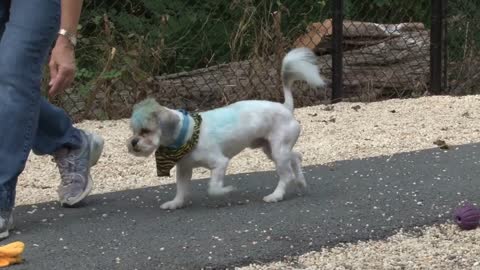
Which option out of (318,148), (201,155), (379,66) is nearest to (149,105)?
(201,155)

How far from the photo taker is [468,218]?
12.4ft

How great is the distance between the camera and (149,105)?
3801 mm

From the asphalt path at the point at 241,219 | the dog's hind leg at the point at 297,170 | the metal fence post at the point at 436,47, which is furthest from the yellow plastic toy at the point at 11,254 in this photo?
the metal fence post at the point at 436,47

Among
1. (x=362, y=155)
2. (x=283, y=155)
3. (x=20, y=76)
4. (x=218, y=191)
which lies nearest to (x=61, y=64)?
(x=20, y=76)

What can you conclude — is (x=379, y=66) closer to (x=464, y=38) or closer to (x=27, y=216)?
(x=464, y=38)

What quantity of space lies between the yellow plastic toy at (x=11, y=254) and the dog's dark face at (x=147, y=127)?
27.2 inches

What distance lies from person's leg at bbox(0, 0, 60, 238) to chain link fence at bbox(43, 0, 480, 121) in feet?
11.8

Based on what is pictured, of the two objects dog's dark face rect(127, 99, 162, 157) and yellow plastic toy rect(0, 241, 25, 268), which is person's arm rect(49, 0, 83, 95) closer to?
dog's dark face rect(127, 99, 162, 157)

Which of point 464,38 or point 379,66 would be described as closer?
point 379,66

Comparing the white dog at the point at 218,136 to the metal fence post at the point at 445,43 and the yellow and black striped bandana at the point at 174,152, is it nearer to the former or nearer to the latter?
the yellow and black striped bandana at the point at 174,152

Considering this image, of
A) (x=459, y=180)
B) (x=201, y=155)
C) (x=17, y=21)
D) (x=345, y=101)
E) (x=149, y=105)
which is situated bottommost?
(x=345, y=101)

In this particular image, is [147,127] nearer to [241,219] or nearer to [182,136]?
[182,136]

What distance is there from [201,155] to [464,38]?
586cm

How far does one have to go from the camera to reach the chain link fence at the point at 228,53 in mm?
7531
